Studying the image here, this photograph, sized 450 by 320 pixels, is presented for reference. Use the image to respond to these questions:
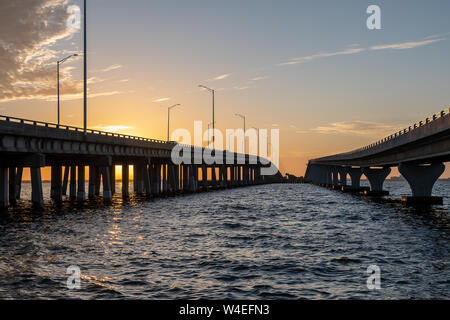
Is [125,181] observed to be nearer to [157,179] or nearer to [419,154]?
[157,179]

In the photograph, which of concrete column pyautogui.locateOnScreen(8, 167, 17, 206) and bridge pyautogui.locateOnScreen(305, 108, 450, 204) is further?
concrete column pyautogui.locateOnScreen(8, 167, 17, 206)

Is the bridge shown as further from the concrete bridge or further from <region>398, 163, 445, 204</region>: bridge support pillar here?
the concrete bridge

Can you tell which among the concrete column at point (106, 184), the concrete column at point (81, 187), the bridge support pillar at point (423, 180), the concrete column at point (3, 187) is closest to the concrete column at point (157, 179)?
the concrete column at point (81, 187)

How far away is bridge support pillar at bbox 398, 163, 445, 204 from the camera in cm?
6019

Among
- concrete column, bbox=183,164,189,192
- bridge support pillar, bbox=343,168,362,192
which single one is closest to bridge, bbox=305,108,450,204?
bridge support pillar, bbox=343,168,362,192

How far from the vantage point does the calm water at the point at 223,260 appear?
1455 cm

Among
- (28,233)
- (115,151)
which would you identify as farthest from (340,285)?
(115,151)

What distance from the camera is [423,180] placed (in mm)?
60750

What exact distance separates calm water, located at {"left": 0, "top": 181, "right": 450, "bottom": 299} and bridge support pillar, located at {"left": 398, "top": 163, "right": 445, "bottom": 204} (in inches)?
1098

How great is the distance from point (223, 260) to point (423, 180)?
1919 inches

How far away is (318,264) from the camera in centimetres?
1900

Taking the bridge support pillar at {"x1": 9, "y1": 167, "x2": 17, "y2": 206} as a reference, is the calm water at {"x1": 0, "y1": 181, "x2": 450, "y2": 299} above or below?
Result: below
